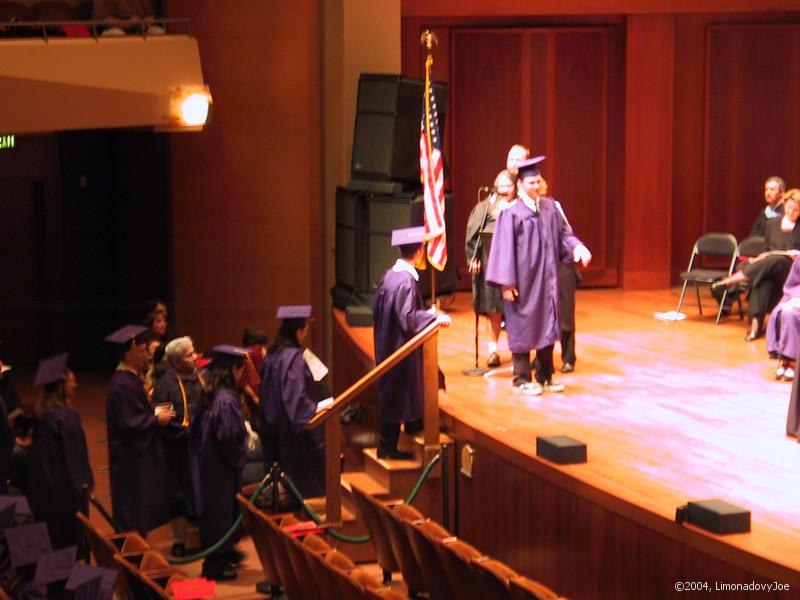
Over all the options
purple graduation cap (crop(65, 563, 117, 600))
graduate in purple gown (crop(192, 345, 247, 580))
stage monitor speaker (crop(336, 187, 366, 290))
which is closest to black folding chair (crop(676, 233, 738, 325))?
stage monitor speaker (crop(336, 187, 366, 290))

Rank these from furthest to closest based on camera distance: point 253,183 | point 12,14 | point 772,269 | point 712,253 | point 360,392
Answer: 1. point 253,183
2. point 712,253
3. point 12,14
4. point 772,269
5. point 360,392

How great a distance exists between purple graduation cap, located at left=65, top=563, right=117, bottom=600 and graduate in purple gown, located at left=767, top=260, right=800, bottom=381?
4975 millimetres

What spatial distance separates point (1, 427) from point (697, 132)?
8414 millimetres

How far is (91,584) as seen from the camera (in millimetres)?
5059

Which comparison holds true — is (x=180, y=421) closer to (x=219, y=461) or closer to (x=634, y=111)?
(x=219, y=461)

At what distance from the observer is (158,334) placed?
9.41 meters

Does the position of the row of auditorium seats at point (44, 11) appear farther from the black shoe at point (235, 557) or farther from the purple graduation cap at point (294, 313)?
the black shoe at point (235, 557)

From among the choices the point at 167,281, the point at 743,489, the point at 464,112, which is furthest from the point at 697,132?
the point at 743,489

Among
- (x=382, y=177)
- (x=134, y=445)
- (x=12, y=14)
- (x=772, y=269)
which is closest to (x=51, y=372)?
(x=134, y=445)

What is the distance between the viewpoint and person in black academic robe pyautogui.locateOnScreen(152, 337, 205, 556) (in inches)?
311

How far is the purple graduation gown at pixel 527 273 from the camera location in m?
8.04

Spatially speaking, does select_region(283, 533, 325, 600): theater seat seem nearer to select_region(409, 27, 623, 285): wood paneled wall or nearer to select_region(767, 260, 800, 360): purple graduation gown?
select_region(767, 260, 800, 360): purple graduation gown

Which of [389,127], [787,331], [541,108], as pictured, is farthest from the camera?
[541,108]

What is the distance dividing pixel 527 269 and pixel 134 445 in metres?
2.69
